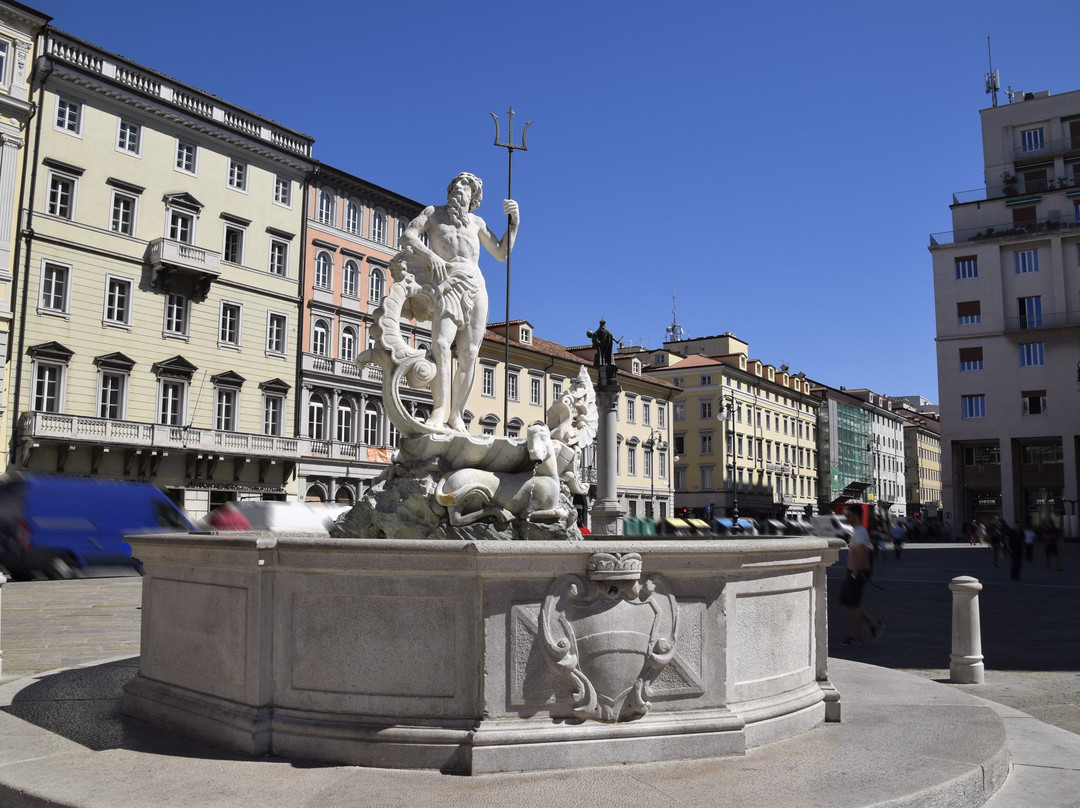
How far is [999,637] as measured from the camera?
11.3 meters

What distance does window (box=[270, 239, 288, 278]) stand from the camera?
128 ft

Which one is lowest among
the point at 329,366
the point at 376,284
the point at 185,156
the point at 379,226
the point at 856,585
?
the point at 856,585

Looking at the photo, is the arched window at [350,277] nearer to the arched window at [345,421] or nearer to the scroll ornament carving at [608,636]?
the arched window at [345,421]

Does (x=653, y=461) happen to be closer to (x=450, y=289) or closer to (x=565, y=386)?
(x=565, y=386)

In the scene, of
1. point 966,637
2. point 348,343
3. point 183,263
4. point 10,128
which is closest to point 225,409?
→ point 183,263

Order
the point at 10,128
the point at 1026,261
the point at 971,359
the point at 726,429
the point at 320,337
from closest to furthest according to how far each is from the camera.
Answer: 1. the point at 10,128
2. the point at 320,337
3. the point at 1026,261
4. the point at 971,359
5. the point at 726,429

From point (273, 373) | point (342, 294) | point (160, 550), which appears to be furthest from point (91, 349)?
point (160, 550)

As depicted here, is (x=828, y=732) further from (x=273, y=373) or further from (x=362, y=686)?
(x=273, y=373)

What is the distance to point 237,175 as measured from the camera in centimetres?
3766

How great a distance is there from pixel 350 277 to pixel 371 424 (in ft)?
23.3

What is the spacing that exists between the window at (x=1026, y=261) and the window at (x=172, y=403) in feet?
146

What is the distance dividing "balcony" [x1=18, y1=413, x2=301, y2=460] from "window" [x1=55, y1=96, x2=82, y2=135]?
10.3 m

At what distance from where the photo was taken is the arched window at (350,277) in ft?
137

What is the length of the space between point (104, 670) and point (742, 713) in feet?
17.5
